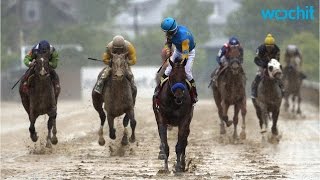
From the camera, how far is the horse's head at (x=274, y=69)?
58.9 ft

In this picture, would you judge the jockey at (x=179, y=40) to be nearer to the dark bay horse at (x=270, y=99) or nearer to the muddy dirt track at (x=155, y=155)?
the muddy dirt track at (x=155, y=155)

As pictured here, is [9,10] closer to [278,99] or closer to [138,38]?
[138,38]

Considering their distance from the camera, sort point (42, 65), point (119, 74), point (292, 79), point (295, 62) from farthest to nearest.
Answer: point (295, 62)
point (292, 79)
point (42, 65)
point (119, 74)

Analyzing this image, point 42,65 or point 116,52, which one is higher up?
point 116,52

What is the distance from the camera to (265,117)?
732 inches

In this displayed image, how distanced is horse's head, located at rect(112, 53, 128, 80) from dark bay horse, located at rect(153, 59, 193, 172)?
2.54 metres

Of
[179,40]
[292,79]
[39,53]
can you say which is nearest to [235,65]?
[39,53]

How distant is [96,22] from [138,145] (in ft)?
160

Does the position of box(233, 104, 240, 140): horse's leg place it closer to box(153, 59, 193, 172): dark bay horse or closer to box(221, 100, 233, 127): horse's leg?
box(221, 100, 233, 127): horse's leg

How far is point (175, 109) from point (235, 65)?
18.5 feet

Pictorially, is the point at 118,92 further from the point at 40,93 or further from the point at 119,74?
the point at 40,93

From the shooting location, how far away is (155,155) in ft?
52.2

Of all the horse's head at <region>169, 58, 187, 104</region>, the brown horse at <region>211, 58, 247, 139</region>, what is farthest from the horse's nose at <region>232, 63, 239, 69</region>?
the horse's head at <region>169, 58, 187, 104</region>

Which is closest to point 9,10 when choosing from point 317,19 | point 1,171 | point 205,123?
point 317,19
